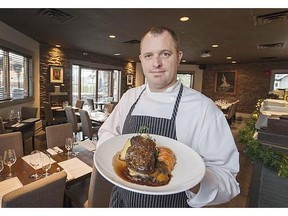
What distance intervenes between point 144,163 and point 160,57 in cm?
48

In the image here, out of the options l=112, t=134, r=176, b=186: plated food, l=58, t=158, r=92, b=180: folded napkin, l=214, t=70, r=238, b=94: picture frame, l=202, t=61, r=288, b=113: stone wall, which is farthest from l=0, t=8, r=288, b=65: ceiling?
l=214, t=70, r=238, b=94: picture frame

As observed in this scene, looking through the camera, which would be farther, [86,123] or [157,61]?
[86,123]

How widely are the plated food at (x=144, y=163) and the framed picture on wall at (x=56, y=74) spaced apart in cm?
608

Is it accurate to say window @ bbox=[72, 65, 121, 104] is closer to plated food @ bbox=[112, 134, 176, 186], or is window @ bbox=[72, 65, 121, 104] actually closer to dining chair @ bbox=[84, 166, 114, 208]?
dining chair @ bbox=[84, 166, 114, 208]

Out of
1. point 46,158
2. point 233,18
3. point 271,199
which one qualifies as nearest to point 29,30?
point 46,158

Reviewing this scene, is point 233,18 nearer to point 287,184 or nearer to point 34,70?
point 287,184

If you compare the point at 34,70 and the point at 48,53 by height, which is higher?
the point at 48,53

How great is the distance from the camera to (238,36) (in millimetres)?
4582

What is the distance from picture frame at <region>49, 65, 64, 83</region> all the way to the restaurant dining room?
4 centimetres

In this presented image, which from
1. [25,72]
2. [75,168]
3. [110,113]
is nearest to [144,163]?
[75,168]

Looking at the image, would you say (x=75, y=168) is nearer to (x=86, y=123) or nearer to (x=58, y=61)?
(x=86, y=123)

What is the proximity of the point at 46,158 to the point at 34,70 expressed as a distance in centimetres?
468

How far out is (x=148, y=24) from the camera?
3.76 meters

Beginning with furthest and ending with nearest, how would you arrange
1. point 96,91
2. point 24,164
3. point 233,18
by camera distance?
point 96,91
point 233,18
point 24,164
